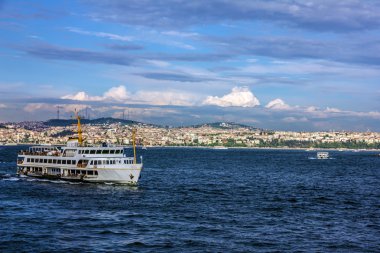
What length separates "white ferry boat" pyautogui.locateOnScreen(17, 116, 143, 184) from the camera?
269ft

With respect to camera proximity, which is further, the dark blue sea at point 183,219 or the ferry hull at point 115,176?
the ferry hull at point 115,176

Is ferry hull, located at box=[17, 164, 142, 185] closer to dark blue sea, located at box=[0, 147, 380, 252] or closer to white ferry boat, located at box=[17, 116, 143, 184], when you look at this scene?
white ferry boat, located at box=[17, 116, 143, 184]

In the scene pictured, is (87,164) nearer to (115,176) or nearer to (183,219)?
(115,176)

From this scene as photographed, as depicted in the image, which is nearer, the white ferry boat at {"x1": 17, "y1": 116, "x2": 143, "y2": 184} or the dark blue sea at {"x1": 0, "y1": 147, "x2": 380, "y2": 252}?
the dark blue sea at {"x1": 0, "y1": 147, "x2": 380, "y2": 252}

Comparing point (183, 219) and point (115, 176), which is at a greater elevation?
point (115, 176)

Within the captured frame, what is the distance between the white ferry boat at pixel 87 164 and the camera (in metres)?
82.1

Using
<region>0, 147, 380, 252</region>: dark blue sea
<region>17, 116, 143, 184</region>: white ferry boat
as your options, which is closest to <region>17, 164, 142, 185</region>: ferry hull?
<region>17, 116, 143, 184</region>: white ferry boat

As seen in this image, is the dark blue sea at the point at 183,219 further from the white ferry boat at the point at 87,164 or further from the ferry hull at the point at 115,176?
the white ferry boat at the point at 87,164

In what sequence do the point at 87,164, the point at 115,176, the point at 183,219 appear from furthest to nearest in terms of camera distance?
the point at 87,164 < the point at 115,176 < the point at 183,219

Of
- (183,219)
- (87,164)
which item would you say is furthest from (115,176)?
(183,219)

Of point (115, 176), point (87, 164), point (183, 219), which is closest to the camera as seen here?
point (183, 219)

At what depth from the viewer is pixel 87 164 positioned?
8450cm

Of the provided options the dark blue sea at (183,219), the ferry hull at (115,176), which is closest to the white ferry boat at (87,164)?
the ferry hull at (115,176)

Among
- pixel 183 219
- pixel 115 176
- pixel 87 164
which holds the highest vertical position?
pixel 87 164
